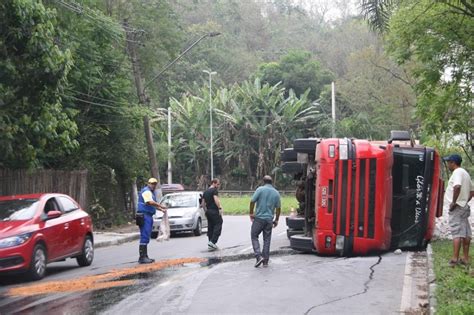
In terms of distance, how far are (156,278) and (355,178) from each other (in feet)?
15.4

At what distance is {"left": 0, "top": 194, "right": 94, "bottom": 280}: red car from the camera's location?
1152 centimetres

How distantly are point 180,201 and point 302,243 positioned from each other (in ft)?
31.4

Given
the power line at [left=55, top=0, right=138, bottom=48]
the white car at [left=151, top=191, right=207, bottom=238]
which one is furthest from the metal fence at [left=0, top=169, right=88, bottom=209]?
the power line at [left=55, top=0, right=138, bottom=48]

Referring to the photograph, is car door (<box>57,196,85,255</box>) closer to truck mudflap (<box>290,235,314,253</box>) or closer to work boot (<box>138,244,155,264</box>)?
work boot (<box>138,244,155,264</box>)

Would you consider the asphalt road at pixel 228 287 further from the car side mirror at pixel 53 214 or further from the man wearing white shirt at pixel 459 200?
the car side mirror at pixel 53 214

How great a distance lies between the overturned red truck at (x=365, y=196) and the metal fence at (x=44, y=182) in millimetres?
8998

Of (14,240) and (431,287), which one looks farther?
(14,240)

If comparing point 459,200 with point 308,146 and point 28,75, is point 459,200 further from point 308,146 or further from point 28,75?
point 28,75

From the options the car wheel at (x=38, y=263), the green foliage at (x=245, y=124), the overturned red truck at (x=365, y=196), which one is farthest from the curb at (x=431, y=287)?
the green foliage at (x=245, y=124)

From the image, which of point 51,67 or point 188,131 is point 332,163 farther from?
point 188,131

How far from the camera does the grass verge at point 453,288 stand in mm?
7609

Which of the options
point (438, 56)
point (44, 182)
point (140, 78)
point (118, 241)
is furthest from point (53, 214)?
point (140, 78)

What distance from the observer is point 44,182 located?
21.9 meters

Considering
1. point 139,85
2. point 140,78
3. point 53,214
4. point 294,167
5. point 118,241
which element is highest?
point 140,78
